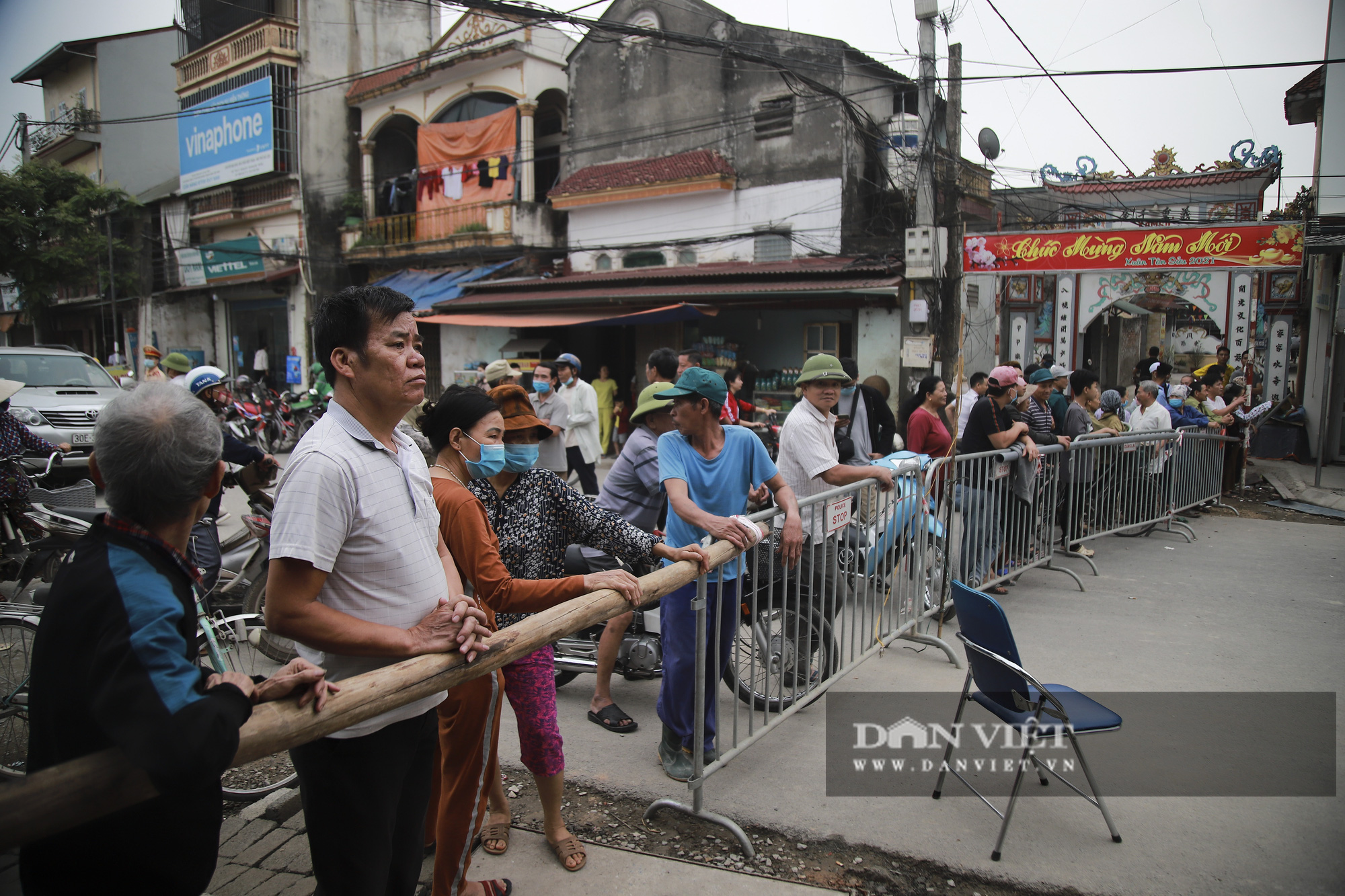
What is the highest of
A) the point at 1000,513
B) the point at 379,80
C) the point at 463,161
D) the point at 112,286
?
the point at 379,80

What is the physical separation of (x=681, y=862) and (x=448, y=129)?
67.5 feet

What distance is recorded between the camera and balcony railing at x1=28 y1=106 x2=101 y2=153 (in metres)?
27.1

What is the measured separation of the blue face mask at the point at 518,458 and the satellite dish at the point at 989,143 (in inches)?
558

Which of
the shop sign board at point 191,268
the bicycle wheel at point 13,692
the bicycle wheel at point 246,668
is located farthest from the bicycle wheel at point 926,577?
the shop sign board at point 191,268

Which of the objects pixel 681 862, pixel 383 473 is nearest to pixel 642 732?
→ pixel 681 862

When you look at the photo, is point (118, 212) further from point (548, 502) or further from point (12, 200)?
point (548, 502)

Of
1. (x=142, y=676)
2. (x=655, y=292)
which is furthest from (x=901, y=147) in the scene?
(x=142, y=676)

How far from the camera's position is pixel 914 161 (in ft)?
48.6

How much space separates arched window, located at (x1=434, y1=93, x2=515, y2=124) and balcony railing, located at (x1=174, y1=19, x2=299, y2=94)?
552 cm

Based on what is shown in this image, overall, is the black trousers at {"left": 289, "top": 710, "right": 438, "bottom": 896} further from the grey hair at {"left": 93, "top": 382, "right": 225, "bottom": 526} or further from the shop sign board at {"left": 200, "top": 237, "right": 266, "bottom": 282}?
the shop sign board at {"left": 200, "top": 237, "right": 266, "bottom": 282}

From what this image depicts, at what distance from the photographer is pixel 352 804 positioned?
1.84m

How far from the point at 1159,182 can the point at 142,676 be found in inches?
931

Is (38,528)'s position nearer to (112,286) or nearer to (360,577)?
(360,577)

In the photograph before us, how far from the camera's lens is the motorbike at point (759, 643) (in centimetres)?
338
